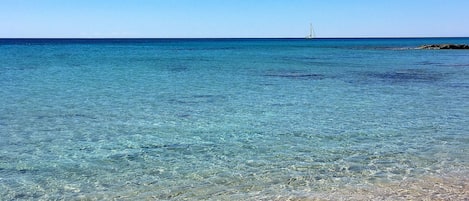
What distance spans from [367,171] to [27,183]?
5839 millimetres

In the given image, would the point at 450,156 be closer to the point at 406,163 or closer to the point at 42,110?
the point at 406,163

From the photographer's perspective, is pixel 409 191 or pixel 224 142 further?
pixel 224 142

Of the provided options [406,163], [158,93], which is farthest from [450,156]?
[158,93]

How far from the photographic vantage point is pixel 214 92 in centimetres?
2123

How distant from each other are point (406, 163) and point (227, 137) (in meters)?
4.13

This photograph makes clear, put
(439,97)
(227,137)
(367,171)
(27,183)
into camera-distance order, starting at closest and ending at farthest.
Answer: (27,183)
(367,171)
(227,137)
(439,97)

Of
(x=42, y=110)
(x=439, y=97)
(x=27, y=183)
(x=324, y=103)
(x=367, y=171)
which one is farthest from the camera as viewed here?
(x=439, y=97)

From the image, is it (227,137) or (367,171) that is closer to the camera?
(367,171)

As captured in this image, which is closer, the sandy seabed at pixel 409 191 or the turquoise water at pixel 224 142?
the sandy seabed at pixel 409 191

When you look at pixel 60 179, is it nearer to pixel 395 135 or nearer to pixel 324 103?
pixel 395 135

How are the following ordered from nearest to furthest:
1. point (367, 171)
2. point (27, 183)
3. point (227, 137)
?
point (27, 183) → point (367, 171) → point (227, 137)

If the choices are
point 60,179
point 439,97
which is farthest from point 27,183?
point 439,97

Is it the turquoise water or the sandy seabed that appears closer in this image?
the sandy seabed

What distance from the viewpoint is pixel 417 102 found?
1780cm
